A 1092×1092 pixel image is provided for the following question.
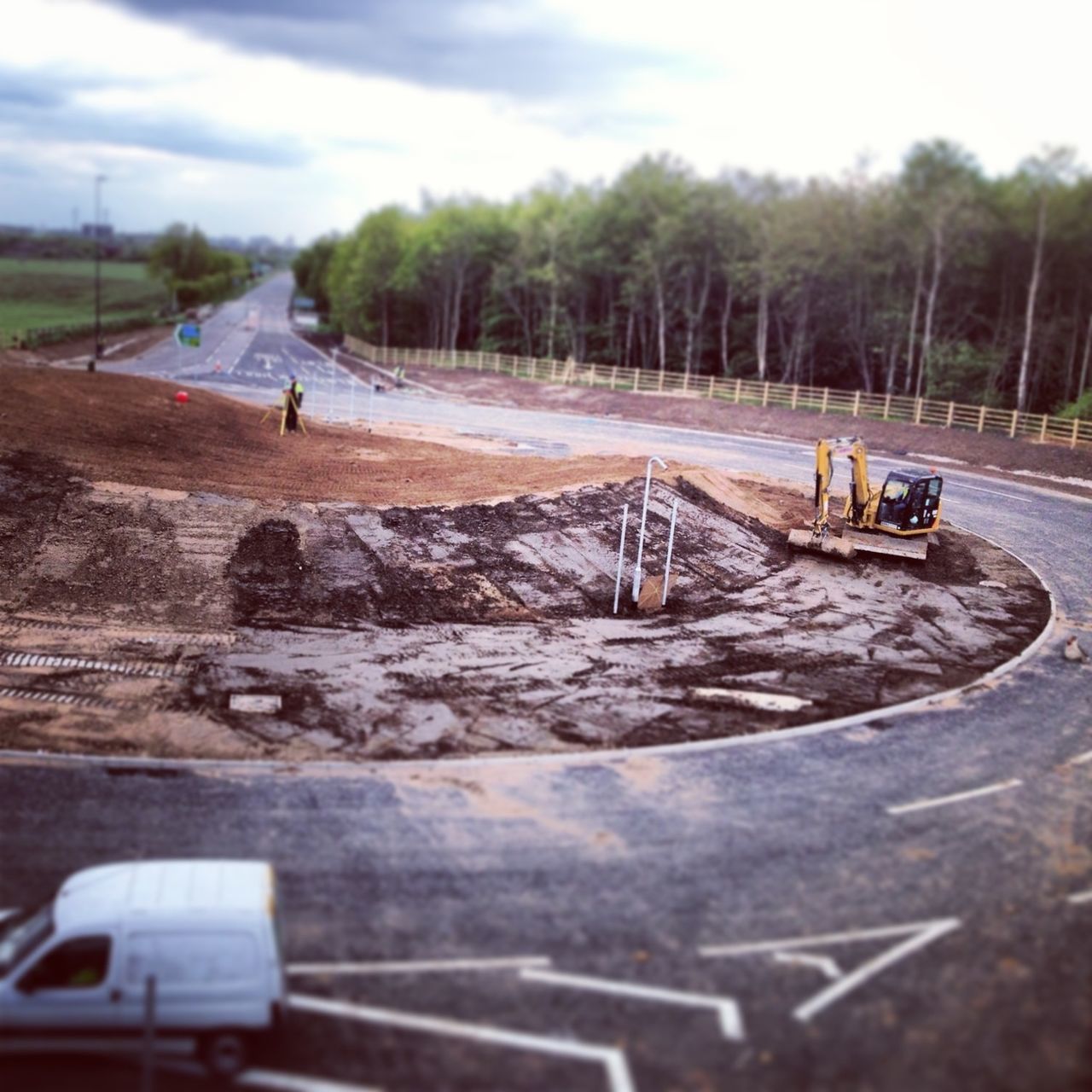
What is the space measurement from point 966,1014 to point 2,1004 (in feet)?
31.1

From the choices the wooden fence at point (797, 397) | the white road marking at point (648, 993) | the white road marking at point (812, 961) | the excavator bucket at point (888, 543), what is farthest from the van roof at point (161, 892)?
the wooden fence at point (797, 397)

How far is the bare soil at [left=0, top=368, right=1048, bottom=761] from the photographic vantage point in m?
18.4

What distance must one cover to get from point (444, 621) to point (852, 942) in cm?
1363

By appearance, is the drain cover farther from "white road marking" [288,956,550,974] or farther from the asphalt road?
"white road marking" [288,956,550,974]

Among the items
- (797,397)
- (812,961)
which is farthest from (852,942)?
(797,397)

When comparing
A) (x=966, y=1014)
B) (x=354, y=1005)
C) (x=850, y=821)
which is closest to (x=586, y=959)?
(x=354, y=1005)

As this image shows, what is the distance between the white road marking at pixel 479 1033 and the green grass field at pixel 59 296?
69.5 metres

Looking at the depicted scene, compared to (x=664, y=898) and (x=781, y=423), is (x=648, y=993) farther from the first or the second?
(x=781, y=423)

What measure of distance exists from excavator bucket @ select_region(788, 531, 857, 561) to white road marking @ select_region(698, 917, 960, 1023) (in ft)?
61.0

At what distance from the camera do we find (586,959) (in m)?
11.6

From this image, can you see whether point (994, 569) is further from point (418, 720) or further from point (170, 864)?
point (170, 864)

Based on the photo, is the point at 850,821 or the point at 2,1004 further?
the point at 850,821

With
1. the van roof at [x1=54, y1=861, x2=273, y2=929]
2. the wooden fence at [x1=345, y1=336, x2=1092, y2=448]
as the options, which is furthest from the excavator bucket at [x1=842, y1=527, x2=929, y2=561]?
the van roof at [x1=54, y1=861, x2=273, y2=929]

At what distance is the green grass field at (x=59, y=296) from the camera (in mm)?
90938
